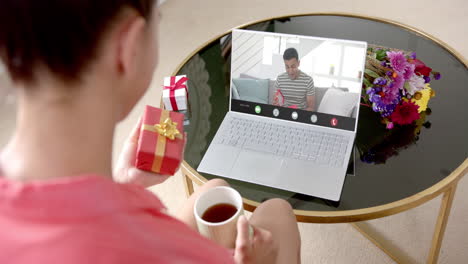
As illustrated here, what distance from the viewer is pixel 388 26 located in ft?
6.32

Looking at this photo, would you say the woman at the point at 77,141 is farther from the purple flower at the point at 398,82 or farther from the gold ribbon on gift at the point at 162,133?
the purple flower at the point at 398,82

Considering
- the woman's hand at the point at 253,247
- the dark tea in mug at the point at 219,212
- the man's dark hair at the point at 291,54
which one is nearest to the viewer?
the woman's hand at the point at 253,247

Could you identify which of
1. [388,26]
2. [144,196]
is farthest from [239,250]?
[388,26]

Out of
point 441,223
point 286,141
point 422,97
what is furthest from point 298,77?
point 441,223

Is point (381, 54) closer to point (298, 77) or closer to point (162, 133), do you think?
point (298, 77)

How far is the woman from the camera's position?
535mm

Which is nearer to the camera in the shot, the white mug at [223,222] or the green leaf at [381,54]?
the white mug at [223,222]

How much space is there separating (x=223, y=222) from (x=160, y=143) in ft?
1.03

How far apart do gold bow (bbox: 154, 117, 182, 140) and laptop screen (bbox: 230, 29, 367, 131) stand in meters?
0.34

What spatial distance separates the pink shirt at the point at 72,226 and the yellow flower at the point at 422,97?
3.77 feet

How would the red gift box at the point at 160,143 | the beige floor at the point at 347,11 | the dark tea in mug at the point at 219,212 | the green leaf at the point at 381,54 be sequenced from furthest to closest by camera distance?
the beige floor at the point at 347,11 → the green leaf at the point at 381,54 → the red gift box at the point at 160,143 → the dark tea in mug at the point at 219,212

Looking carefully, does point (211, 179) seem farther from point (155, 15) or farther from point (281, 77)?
point (155, 15)

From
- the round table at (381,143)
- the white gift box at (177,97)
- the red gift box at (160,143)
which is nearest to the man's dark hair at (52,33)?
the red gift box at (160,143)

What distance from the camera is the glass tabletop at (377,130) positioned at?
133 cm
